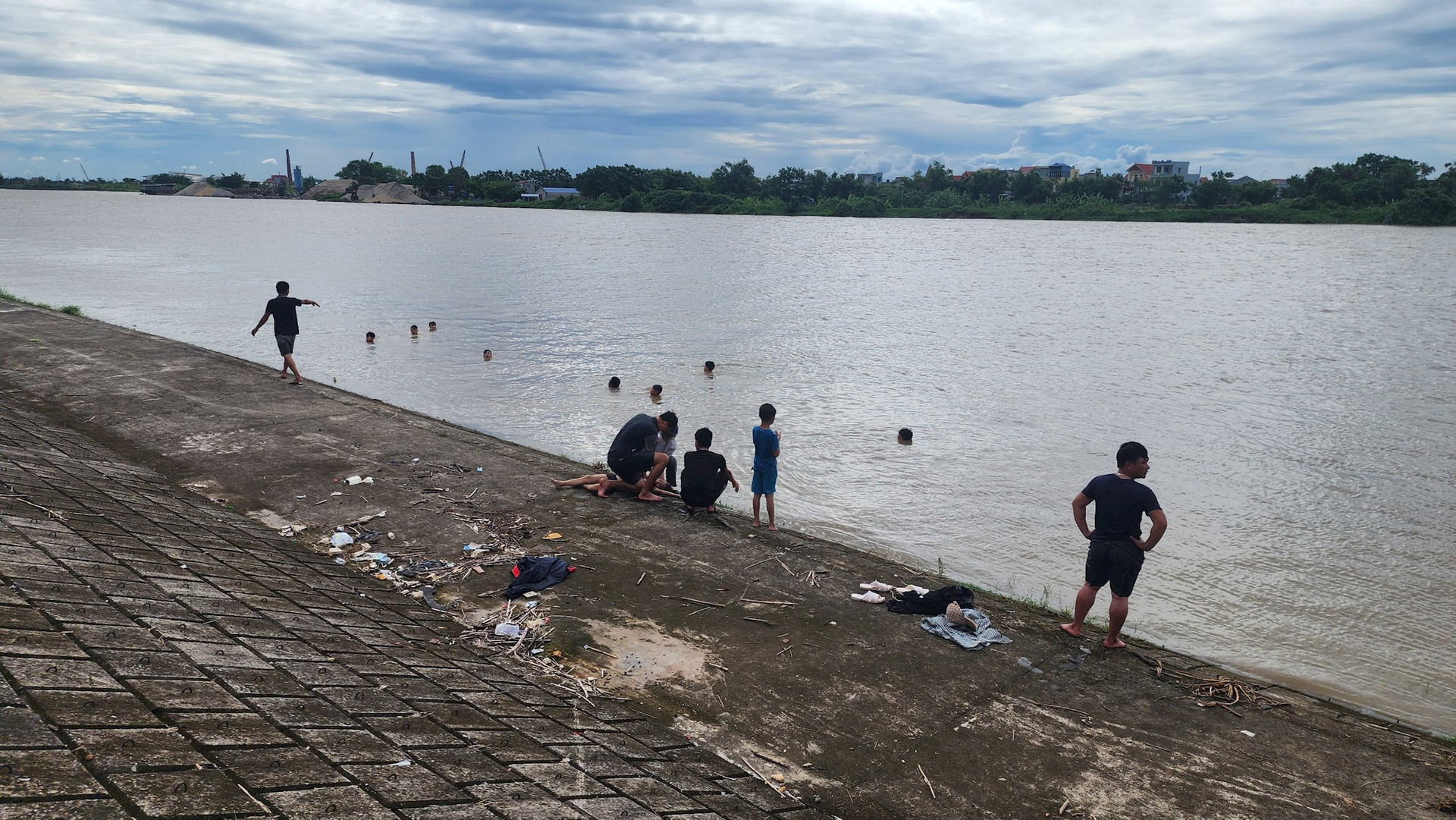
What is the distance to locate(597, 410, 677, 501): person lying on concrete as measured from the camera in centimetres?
Answer: 1021

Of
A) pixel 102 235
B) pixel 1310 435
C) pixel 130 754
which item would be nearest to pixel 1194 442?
pixel 1310 435

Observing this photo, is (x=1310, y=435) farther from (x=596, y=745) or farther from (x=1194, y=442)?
(x=596, y=745)

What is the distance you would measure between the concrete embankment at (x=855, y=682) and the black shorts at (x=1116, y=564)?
24.8 inches

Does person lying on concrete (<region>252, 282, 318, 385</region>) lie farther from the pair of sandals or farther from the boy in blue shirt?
the pair of sandals

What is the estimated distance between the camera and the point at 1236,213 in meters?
114

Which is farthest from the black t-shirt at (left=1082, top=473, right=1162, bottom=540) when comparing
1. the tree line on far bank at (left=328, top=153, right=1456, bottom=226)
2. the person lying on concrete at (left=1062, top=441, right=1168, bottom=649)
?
the tree line on far bank at (left=328, top=153, right=1456, bottom=226)

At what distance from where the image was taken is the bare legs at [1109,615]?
23.8 ft

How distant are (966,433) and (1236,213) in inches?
4659

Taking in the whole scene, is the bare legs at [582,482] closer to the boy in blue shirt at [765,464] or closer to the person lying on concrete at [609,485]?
the person lying on concrete at [609,485]

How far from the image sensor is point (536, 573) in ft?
26.3

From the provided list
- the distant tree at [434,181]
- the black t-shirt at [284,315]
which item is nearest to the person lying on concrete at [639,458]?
the black t-shirt at [284,315]

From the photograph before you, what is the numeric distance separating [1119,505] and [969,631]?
5.40 ft

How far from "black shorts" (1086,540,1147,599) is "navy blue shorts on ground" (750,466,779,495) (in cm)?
353

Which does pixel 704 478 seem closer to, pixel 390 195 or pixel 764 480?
pixel 764 480
